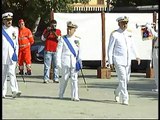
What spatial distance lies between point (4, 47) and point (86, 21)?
20.4 feet

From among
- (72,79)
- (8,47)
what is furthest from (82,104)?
(8,47)

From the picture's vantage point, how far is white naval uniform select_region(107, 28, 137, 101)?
1246cm

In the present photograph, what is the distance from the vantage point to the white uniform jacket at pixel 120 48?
12500mm

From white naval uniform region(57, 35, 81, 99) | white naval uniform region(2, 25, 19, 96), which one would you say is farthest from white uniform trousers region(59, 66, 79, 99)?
white naval uniform region(2, 25, 19, 96)

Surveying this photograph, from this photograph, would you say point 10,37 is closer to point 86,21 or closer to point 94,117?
point 94,117

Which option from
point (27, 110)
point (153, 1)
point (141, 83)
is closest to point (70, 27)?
point (27, 110)

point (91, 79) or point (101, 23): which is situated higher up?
point (101, 23)

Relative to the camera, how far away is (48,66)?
17.7 metres

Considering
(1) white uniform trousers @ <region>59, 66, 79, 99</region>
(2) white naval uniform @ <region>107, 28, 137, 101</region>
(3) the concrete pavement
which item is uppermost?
(2) white naval uniform @ <region>107, 28, 137, 101</region>

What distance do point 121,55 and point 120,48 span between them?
0.16 m

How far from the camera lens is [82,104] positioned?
1248 centimetres

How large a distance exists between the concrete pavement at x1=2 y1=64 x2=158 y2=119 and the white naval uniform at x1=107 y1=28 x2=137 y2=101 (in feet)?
1.63

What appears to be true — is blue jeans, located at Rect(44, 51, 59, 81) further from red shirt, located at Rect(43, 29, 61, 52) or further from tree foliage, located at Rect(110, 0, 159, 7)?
tree foliage, located at Rect(110, 0, 159, 7)

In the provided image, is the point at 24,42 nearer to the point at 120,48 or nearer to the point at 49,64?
the point at 49,64
